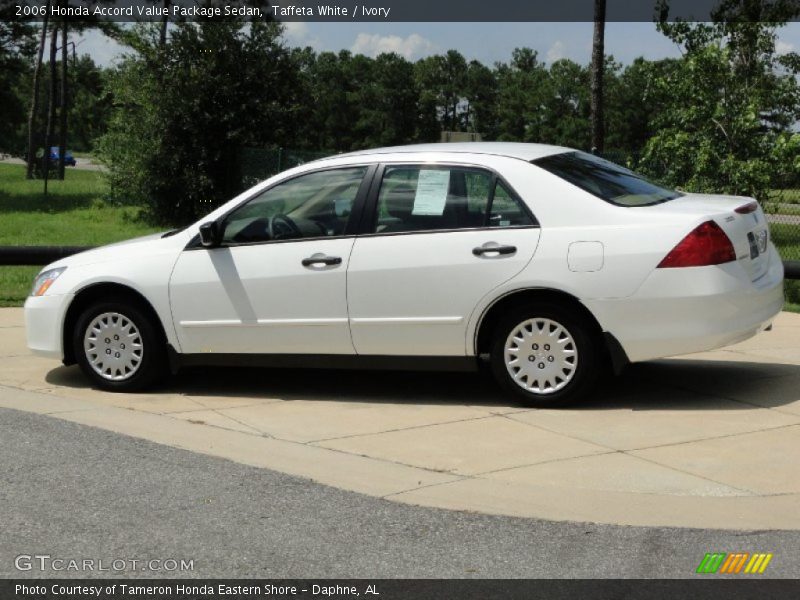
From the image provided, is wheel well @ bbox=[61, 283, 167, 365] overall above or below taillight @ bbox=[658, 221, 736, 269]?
below

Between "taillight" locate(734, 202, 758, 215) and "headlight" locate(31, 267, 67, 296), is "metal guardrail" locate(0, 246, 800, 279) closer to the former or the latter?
"headlight" locate(31, 267, 67, 296)

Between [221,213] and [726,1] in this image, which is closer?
[221,213]

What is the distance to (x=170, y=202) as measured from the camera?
3014 centimetres

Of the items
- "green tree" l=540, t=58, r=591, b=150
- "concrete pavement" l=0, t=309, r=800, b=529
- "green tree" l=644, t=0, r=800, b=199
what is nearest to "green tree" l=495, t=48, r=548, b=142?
"green tree" l=540, t=58, r=591, b=150

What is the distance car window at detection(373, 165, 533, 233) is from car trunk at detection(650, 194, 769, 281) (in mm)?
971

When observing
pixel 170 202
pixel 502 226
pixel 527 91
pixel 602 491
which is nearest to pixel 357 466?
pixel 602 491

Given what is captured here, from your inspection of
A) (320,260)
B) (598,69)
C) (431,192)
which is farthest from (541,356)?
(598,69)

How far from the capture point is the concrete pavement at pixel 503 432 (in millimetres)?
5793

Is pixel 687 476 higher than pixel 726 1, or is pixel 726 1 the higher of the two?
pixel 726 1

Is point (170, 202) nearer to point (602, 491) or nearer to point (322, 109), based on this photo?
point (602, 491)

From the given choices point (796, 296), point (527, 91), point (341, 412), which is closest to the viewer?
point (341, 412)

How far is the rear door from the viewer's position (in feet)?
25.4

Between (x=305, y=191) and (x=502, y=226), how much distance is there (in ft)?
4.76

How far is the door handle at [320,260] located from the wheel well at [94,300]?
3.78 ft
